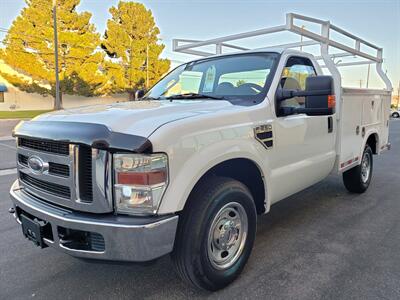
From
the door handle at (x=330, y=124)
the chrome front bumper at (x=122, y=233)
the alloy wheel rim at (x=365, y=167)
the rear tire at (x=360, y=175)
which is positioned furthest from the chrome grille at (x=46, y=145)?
the alloy wheel rim at (x=365, y=167)

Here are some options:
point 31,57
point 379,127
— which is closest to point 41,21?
point 31,57

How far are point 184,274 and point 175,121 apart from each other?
108cm

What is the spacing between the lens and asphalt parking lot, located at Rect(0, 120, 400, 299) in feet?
8.61

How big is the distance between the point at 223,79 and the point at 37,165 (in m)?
2.13

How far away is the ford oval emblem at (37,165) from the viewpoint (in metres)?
2.43

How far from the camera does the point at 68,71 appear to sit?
31.4 metres

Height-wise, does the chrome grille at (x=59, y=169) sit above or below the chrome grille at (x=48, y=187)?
above

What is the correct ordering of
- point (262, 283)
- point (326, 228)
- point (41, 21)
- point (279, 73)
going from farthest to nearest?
1. point (41, 21)
2. point (326, 228)
3. point (279, 73)
4. point (262, 283)

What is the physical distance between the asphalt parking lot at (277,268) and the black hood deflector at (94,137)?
2.63 ft

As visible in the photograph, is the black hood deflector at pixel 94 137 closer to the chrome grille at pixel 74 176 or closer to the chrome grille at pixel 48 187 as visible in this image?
the chrome grille at pixel 74 176

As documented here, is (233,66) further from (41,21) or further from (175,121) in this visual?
(41,21)

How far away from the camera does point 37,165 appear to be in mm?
2475

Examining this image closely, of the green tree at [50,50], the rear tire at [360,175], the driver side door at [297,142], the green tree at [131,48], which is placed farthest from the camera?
the green tree at [131,48]

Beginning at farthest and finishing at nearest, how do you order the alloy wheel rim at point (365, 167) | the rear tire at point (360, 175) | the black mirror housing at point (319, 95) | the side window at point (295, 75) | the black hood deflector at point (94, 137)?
the alloy wheel rim at point (365, 167) < the rear tire at point (360, 175) < the side window at point (295, 75) < the black mirror housing at point (319, 95) < the black hood deflector at point (94, 137)
